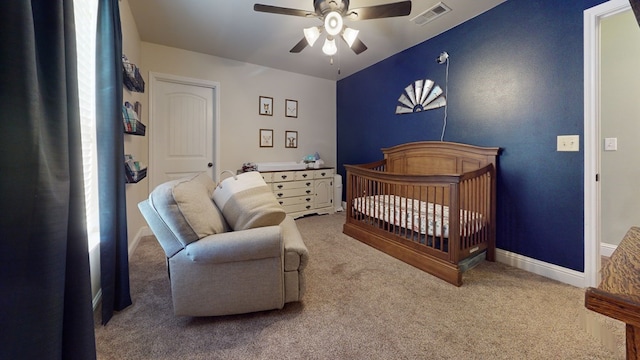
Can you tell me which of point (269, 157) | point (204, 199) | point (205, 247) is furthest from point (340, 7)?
point (269, 157)

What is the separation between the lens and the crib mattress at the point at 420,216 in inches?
82.4

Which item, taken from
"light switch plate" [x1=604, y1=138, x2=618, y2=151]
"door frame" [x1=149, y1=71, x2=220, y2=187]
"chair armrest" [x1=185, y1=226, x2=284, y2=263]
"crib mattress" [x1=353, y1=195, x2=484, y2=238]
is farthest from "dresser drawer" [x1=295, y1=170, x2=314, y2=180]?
"light switch plate" [x1=604, y1=138, x2=618, y2=151]

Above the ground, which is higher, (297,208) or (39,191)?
(39,191)

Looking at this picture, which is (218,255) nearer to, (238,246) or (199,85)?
(238,246)

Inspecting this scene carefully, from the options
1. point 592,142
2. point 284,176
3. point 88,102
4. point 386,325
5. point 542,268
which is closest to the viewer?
point 386,325

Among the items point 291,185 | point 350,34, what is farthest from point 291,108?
point 350,34

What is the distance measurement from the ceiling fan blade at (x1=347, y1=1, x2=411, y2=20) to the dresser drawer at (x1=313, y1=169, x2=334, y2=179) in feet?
8.15

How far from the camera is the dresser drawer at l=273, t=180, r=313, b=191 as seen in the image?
12.4ft

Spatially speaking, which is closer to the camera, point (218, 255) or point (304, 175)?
point (218, 255)

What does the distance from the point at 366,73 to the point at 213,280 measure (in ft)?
12.3

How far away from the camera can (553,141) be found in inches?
81.4

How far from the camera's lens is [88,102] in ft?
5.19

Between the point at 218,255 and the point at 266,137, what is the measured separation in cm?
298

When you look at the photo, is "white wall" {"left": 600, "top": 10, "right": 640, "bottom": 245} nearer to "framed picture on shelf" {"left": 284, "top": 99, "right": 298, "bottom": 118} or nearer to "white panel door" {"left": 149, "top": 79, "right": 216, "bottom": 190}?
"framed picture on shelf" {"left": 284, "top": 99, "right": 298, "bottom": 118}
